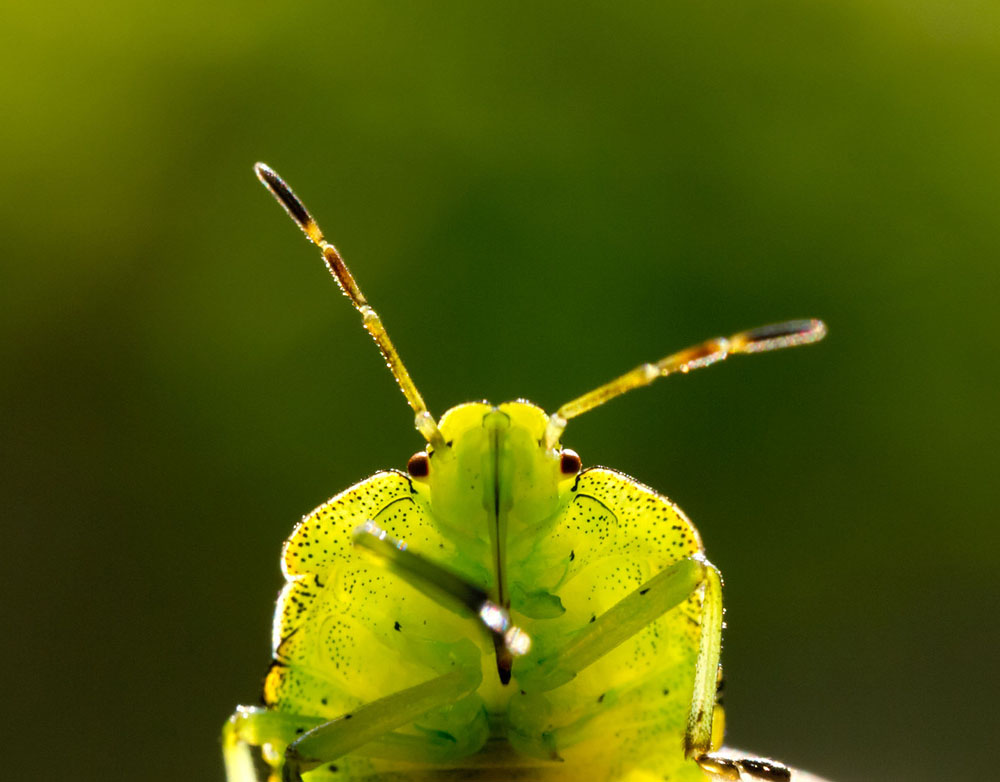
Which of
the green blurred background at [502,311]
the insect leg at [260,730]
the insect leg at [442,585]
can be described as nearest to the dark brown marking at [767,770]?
the insect leg at [442,585]

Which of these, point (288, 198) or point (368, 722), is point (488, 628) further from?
point (288, 198)

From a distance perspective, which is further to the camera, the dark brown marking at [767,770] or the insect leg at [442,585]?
the dark brown marking at [767,770]

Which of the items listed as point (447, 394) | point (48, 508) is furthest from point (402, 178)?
point (48, 508)

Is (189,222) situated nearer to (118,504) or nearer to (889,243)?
(118,504)

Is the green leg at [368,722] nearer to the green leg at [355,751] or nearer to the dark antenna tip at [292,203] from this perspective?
the green leg at [355,751]

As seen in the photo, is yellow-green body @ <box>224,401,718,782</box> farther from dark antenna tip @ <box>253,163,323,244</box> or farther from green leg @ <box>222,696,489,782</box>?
dark antenna tip @ <box>253,163,323,244</box>

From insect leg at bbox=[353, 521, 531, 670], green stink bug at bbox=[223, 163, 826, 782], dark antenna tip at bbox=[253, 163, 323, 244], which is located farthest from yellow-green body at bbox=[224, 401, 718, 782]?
dark antenna tip at bbox=[253, 163, 323, 244]

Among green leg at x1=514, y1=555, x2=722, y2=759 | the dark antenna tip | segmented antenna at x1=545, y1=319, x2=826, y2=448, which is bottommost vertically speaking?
green leg at x1=514, y1=555, x2=722, y2=759

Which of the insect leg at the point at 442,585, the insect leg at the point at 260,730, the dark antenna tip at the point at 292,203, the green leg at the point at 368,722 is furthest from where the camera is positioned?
the dark antenna tip at the point at 292,203
